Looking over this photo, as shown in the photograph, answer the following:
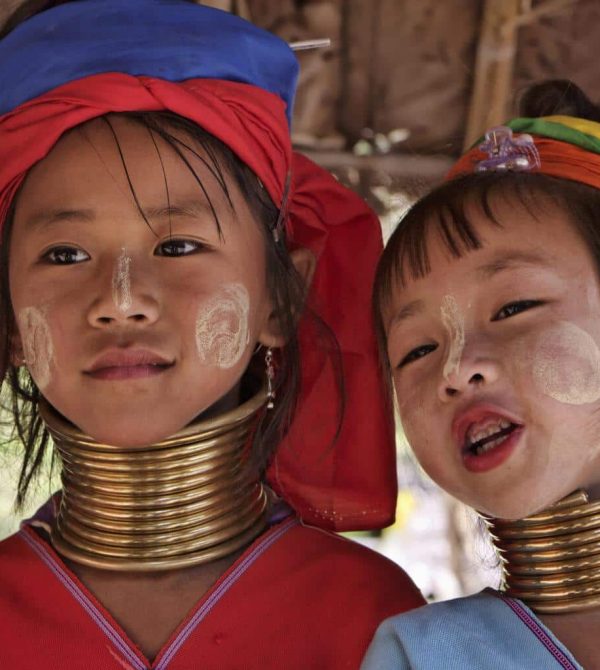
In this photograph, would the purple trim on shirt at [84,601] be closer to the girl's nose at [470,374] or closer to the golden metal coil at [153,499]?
the golden metal coil at [153,499]

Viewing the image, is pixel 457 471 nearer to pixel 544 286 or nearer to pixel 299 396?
pixel 544 286

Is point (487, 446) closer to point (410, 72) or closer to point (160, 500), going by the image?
point (160, 500)

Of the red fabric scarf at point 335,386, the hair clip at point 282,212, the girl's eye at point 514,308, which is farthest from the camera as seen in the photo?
the red fabric scarf at point 335,386

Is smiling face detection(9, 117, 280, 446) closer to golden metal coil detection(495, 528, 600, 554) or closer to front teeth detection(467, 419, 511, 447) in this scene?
front teeth detection(467, 419, 511, 447)

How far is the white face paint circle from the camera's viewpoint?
177cm

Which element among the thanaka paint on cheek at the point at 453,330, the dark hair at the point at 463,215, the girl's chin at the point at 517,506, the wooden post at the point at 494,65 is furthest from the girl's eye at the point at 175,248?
the wooden post at the point at 494,65

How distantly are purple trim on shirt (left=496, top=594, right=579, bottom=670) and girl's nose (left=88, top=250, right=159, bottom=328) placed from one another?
76 centimetres

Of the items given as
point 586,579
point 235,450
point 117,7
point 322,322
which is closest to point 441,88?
point 322,322

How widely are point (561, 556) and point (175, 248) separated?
33.3 inches

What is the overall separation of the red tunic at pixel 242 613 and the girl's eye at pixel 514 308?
1.88ft

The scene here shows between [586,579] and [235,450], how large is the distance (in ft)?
2.21

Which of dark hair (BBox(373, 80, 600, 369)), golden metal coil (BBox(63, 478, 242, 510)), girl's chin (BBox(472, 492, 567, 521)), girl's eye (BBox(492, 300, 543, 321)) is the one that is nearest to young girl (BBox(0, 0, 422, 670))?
golden metal coil (BBox(63, 478, 242, 510))

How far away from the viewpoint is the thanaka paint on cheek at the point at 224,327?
2.02 m

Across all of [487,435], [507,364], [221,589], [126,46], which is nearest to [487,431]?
[487,435]
